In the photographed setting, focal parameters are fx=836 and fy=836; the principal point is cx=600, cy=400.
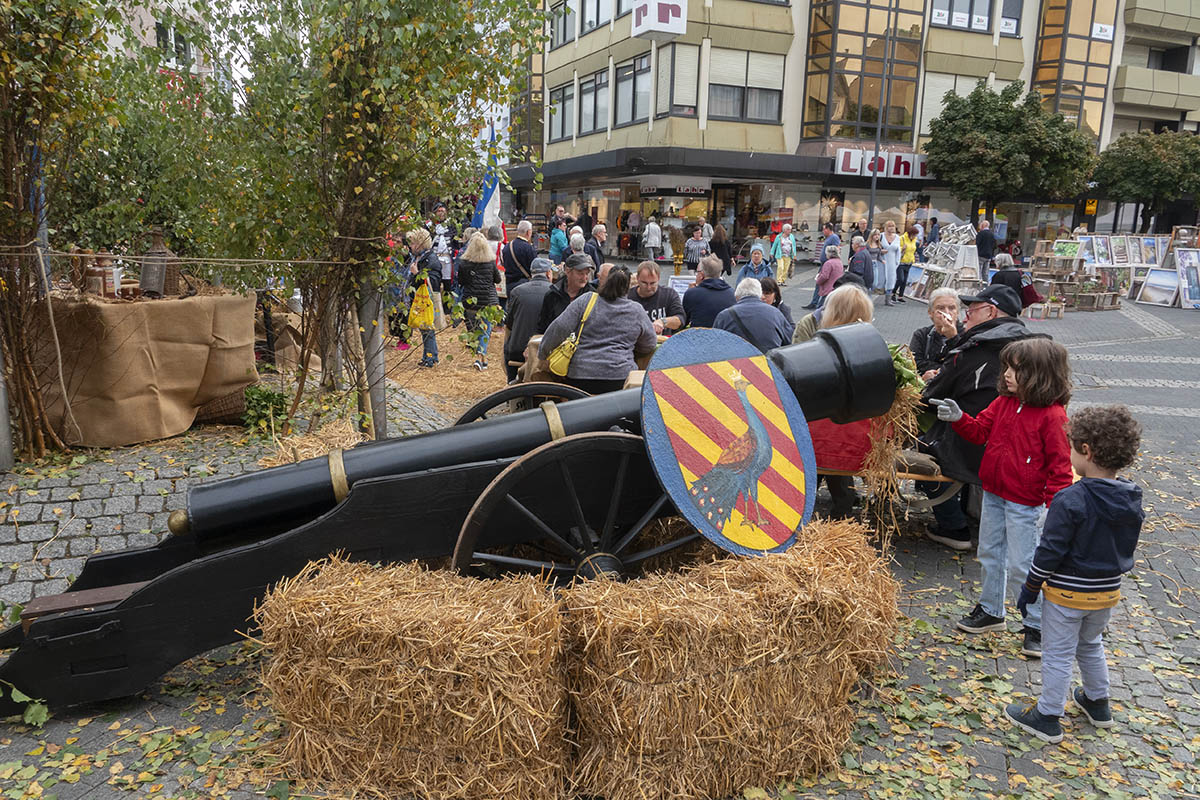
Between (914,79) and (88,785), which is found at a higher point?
(914,79)

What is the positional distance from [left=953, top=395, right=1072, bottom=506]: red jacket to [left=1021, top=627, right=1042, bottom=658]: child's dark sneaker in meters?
0.68

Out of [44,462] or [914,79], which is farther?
[914,79]

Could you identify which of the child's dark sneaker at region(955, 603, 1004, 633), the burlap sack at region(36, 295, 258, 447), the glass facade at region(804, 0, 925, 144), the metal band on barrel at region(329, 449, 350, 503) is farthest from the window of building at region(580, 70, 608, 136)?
the metal band on barrel at region(329, 449, 350, 503)

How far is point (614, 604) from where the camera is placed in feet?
9.80

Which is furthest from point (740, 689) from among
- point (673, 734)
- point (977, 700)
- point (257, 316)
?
point (257, 316)

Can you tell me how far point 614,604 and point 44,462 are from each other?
212 inches

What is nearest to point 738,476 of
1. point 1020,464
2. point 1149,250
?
point 1020,464

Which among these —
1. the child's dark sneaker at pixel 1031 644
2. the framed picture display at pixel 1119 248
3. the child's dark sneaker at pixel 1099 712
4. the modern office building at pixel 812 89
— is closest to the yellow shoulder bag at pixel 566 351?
the child's dark sneaker at pixel 1031 644

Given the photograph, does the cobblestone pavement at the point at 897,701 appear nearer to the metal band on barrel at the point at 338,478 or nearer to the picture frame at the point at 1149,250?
the metal band on barrel at the point at 338,478

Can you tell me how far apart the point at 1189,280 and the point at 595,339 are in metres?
20.4

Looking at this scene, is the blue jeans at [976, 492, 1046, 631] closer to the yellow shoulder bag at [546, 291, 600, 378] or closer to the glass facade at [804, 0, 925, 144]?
the yellow shoulder bag at [546, 291, 600, 378]

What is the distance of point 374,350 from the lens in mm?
6434

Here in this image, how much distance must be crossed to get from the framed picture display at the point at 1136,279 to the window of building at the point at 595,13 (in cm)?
2240

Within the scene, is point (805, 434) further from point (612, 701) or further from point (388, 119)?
point (388, 119)
